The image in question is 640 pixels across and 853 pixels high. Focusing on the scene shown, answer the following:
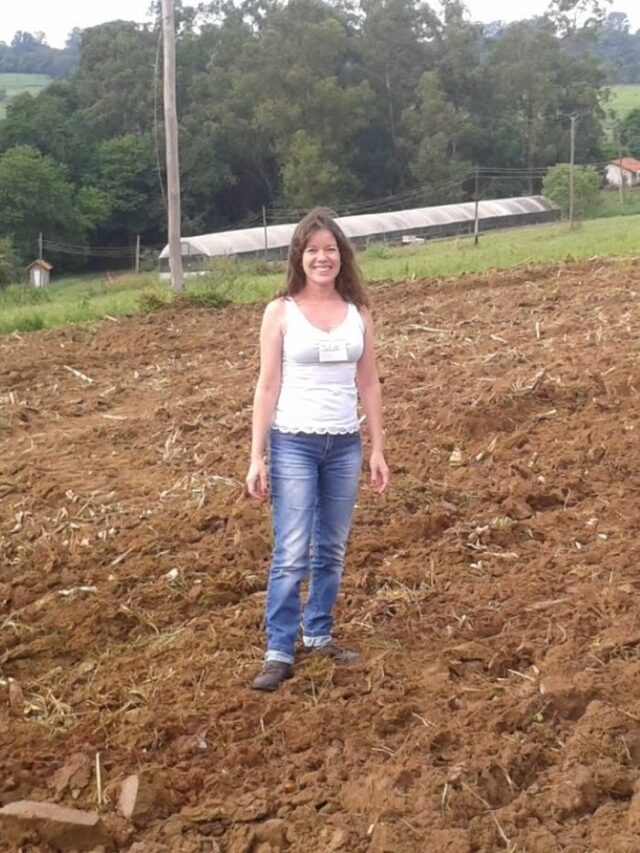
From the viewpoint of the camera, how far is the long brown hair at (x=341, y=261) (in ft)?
12.4

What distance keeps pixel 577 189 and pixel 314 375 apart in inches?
1657

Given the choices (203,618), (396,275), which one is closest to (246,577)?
(203,618)

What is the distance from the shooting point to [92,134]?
167 feet

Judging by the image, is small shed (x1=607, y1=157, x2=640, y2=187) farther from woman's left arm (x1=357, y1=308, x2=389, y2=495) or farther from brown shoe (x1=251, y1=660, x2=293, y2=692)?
brown shoe (x1=251, y1=660, x2=293, y2=692)

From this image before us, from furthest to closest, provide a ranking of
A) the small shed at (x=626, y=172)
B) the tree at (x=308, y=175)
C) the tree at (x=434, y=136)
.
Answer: the small shed at (x=626, y=172) < the tree at (x=434, y=136) < the tree at (x=308, y=175)

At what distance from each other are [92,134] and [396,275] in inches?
1462

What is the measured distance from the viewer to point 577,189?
1713 inches

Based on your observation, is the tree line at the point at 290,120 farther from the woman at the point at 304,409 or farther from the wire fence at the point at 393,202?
the woman at the point at 304,409

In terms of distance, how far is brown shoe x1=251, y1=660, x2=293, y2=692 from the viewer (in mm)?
3756

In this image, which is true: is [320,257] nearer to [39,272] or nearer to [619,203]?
[39,272]

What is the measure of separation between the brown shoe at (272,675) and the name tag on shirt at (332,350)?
1074 mm

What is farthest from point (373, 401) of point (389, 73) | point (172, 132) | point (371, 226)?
point (389, 73)

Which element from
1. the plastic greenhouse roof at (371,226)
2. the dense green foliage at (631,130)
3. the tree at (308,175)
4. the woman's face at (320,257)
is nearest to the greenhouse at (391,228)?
the plastic greenhouse roof at (371,226)

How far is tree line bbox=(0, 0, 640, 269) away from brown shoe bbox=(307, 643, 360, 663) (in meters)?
42.0
